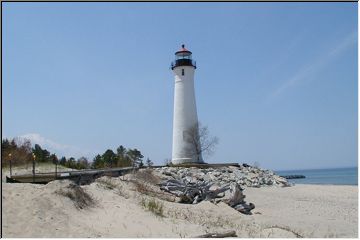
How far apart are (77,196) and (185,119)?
2415 centimetres

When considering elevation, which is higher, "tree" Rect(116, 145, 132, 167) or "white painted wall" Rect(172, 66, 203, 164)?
"white painted wall" Rect(172, 66, 203, 164)

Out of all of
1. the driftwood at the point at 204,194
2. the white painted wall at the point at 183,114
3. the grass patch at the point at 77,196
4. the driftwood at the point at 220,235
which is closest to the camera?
the driftwood at the point at 220,235

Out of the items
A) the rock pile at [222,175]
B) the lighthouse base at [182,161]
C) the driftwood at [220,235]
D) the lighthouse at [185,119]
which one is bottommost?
the rock pile at [222,175]

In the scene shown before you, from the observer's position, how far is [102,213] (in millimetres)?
11414

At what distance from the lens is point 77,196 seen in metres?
11.9

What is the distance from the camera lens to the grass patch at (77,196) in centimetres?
1161

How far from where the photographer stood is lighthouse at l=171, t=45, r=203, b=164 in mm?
35625

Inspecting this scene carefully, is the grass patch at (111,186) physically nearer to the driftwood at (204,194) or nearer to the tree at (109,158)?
the driftwood at (204,194)

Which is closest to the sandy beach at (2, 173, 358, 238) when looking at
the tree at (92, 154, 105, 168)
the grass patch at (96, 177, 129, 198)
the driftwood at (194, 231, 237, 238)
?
the grass patch at (96, 177, 129, 198)

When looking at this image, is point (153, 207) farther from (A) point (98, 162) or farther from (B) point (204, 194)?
(A) point (98, 162)

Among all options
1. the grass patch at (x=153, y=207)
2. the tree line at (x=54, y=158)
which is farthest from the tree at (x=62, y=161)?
the grass patch at (x=153, y=207)

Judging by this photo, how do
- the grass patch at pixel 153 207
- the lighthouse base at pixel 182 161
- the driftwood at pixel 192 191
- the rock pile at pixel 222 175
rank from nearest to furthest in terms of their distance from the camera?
the grass patch at pixel 153 207 → the driftwood at pixel 192 191 → the rock pile at pixel 222 175 → the lighthouse base at pixel 182 161

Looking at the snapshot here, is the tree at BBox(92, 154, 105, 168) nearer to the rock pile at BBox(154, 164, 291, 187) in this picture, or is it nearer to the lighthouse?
the lighthouse

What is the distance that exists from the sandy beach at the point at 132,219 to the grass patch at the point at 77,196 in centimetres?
15
